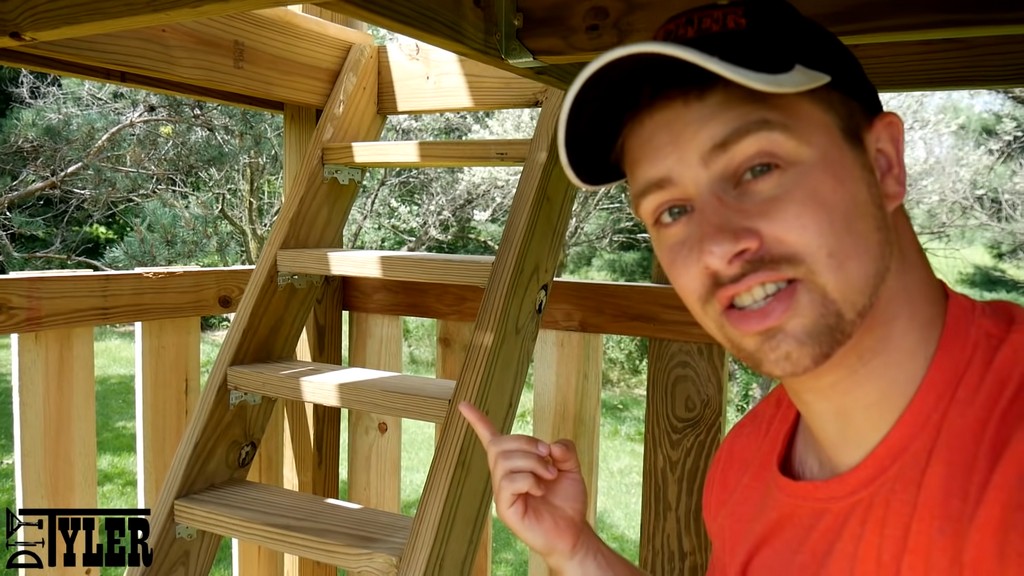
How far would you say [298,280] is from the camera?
2.08 m

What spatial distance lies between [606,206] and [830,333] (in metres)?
4.31

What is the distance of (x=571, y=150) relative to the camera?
1.00 metres

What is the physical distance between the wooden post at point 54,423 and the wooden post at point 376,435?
2.41 feet

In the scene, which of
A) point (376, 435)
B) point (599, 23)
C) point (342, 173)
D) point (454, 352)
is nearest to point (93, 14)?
point (599, 23)

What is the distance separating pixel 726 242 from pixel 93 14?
107cm

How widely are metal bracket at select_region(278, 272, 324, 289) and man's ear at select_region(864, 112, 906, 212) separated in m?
1.51

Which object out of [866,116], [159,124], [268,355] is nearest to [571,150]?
[866,116]

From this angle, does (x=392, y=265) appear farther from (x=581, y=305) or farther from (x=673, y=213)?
(x=673, y=213)

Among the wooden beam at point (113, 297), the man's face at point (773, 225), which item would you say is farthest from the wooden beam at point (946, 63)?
the wooden beam at point (113, 297)

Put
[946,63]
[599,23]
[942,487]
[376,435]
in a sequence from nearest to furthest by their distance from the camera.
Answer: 1. [942,487]
2. [599,23]
3. [946,63]
4. [376,435]

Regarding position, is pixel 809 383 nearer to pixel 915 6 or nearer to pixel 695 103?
pixel 695 103

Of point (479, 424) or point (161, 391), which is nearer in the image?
point (479, 424)

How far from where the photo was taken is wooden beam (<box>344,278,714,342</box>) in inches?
77.4

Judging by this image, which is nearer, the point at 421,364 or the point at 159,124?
the point at 159,124
